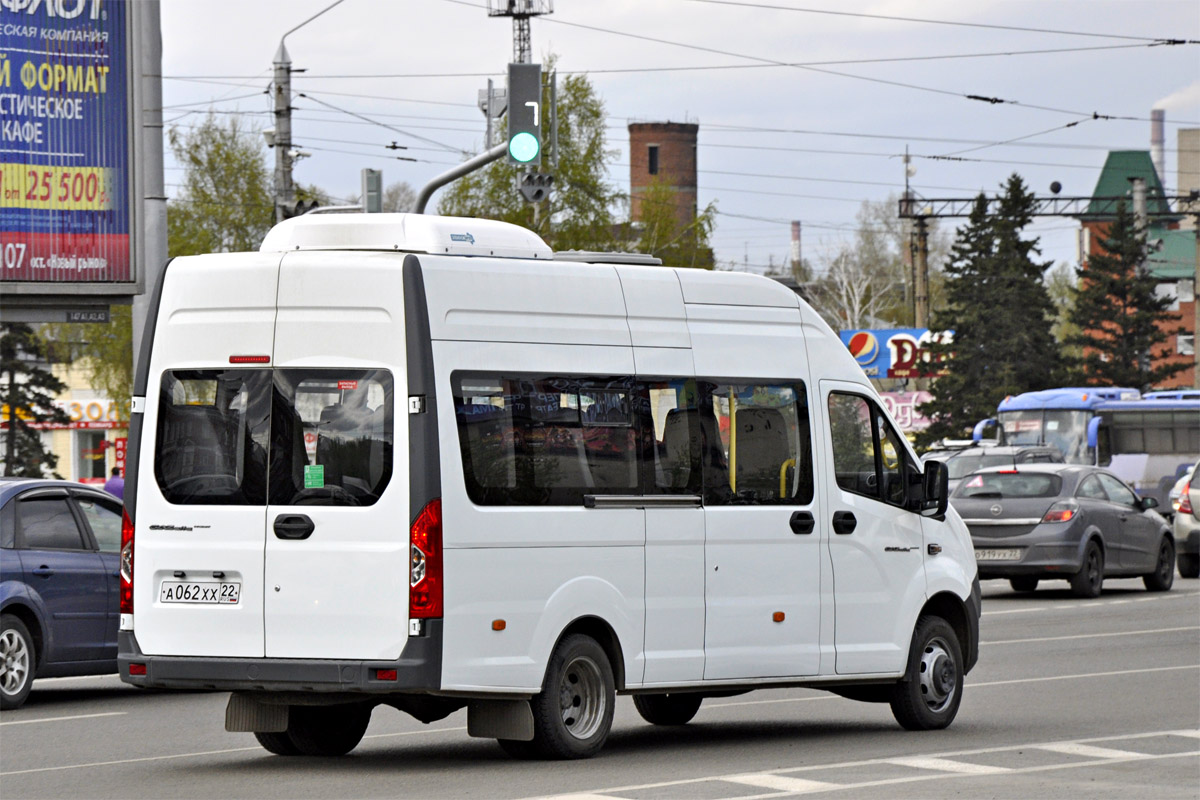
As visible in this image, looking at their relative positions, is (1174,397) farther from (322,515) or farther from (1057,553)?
(322,515)

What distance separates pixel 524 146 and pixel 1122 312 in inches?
2498

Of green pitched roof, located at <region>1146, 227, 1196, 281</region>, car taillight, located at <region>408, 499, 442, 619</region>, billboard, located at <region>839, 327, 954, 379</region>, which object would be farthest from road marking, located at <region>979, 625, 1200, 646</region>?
green pitched roof, located at <region>1146, 227, 1196, 281</region>

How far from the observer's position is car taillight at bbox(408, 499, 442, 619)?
377 inches

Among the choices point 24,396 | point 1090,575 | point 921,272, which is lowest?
point 1090,575

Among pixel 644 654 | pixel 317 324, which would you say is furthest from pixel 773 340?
pixel 317 324

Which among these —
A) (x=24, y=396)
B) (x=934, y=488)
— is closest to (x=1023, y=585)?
(x=934, y=488)

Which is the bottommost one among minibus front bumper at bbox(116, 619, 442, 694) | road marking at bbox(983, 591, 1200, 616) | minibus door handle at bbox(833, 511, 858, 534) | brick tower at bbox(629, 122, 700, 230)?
road marking at bbox(983, 591, 1200, 616)

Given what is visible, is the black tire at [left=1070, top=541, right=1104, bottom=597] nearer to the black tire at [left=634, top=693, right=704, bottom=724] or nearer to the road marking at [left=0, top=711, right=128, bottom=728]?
the black tire at [left=634, top=693, right=704, bottom=724]

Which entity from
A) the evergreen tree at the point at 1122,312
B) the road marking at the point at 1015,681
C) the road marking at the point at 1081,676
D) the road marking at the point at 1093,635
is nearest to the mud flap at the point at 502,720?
the road marking at the point at 1015,681

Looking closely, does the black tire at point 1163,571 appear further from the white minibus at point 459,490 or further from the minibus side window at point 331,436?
the minibus side window at point 331,436

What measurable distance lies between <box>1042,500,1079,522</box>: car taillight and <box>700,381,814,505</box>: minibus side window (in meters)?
13.0

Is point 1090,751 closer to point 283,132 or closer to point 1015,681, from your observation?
point 1015,681

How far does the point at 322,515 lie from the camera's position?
9.78m

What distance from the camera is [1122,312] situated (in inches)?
3130
